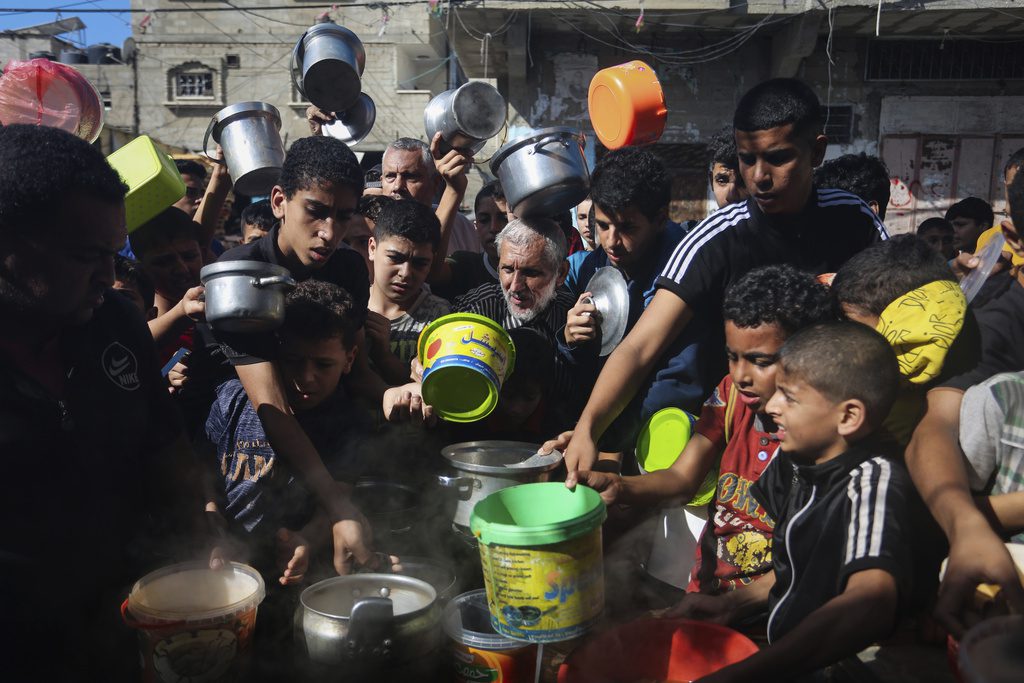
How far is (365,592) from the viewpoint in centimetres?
238

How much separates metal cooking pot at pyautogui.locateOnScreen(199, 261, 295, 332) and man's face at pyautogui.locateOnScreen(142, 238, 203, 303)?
52.1 inches

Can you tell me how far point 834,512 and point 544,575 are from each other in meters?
0.79

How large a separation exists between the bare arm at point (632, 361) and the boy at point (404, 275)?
1.04 metres

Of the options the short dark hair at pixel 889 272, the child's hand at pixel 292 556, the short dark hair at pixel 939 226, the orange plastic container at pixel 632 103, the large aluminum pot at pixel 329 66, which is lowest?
the child's hand at pixel 292 556

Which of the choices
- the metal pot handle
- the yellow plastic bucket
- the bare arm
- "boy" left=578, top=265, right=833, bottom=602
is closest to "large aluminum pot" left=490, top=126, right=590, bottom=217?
the bare arm

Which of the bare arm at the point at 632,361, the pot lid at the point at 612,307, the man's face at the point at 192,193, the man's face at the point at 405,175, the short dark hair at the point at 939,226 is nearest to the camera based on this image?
the bare arm at the point at 632,361

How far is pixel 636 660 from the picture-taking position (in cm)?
218

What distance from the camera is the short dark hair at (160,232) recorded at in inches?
149

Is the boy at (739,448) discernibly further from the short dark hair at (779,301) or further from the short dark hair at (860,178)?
the short dark hair at (860,178)

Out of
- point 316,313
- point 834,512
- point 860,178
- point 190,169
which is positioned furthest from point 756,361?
point 190,169

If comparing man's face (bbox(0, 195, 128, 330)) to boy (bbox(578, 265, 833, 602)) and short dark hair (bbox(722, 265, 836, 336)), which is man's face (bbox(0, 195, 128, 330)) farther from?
short dark hair (bbox(722, 265, 836, 336))

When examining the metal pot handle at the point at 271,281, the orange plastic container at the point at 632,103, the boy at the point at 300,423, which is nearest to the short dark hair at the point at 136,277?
the boy at the point at 300,423

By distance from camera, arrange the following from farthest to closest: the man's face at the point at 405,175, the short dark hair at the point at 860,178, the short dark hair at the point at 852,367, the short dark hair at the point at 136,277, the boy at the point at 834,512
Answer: the man's face at the point at 405,175 < the short dark hair at the point at 860,178 < the short dark hair at the point at 136,277 < the short dark hair at the point at 852,367 < the boy at the point at 834,512

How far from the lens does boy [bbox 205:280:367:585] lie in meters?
2.81
